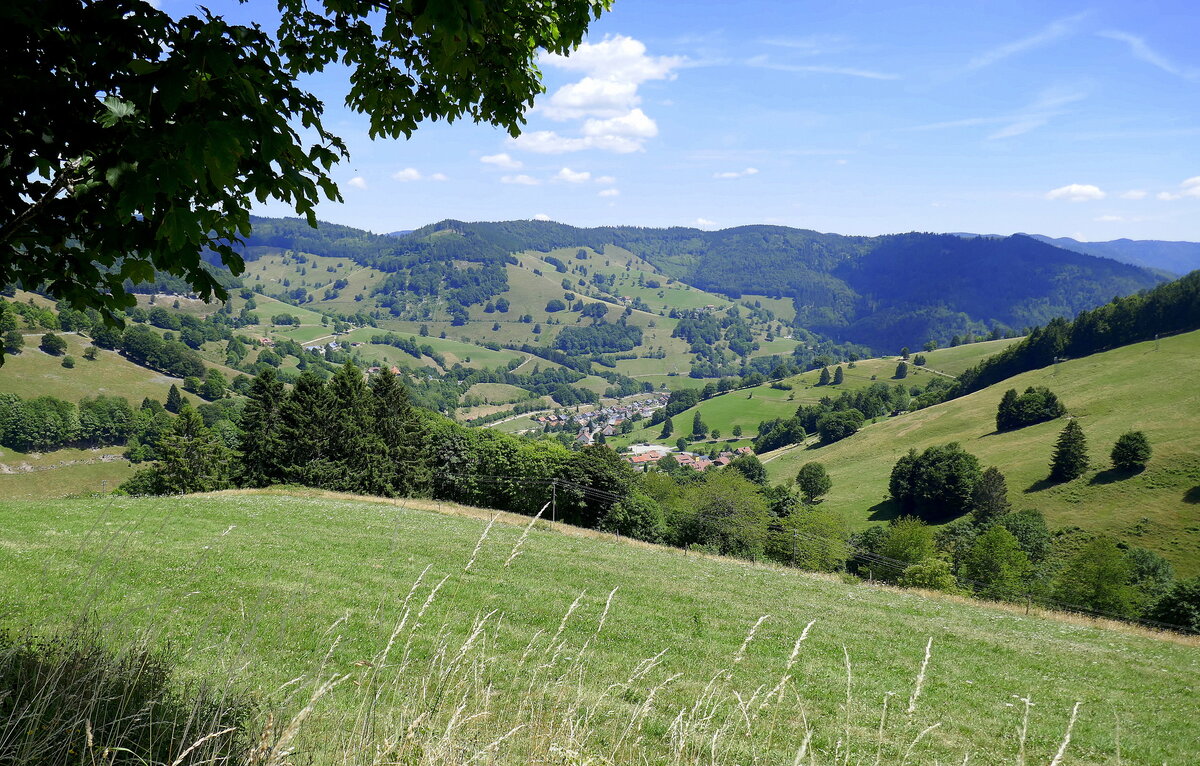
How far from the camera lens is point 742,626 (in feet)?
45.3

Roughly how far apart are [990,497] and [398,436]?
85.7m

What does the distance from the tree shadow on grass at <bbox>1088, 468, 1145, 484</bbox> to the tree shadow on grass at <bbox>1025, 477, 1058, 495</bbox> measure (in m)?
4.99

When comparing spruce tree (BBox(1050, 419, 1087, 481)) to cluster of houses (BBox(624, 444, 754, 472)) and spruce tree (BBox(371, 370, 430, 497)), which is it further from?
spruce tree (BBox(371, 370, 430, 497))

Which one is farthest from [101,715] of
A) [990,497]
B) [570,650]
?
[990,497]

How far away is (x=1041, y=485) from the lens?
96.2m

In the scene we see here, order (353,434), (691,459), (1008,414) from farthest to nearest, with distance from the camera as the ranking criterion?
(691,459)
(1008,414)
(353,434)

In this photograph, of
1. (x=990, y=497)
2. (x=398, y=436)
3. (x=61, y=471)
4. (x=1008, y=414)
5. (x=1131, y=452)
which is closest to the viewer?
(x=398, y=436)

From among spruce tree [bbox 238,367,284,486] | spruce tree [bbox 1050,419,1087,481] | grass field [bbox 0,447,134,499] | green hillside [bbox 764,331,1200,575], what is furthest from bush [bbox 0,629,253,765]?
grass field [bbox 0,447,134,499]

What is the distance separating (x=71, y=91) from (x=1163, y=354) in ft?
556

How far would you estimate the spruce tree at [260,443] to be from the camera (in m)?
58.1

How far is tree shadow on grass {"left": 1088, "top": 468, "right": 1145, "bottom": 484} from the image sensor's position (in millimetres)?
89438

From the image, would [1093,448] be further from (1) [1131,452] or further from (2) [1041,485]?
(2) [1041,485]

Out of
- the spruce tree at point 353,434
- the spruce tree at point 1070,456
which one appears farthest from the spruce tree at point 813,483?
the spruce tree at point 353,434

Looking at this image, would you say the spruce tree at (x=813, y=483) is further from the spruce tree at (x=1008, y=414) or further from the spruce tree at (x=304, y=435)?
the spruce tree at (x=304, y=435)
